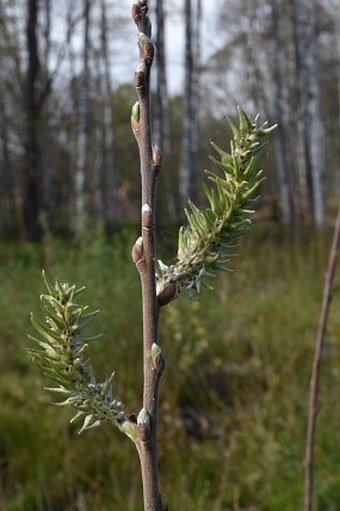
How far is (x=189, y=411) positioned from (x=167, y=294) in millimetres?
3241

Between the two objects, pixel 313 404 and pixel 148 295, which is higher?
pixel 148 295

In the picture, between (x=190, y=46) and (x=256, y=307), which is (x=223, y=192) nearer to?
(x=256, y=307)

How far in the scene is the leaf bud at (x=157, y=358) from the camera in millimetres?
345

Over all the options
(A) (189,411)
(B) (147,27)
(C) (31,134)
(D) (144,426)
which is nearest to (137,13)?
(B) (147,27)

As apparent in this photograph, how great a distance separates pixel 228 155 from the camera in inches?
14.9

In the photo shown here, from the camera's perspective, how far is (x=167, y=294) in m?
0.38

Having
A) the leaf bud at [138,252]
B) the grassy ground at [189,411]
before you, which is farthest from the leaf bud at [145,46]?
the grassy ground at [189,411]

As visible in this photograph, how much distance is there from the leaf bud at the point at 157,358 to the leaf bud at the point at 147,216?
65 millimetres

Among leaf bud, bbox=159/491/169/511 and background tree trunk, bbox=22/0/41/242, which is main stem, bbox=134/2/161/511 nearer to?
leaf bud, bbox=159/491/169/511

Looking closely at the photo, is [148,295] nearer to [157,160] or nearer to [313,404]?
[157,160]

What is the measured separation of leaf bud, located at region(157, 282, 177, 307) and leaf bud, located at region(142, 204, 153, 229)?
4cm

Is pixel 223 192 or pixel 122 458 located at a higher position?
pixel 223 192

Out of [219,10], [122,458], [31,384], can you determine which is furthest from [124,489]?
[219,10]

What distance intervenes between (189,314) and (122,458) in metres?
1.36
